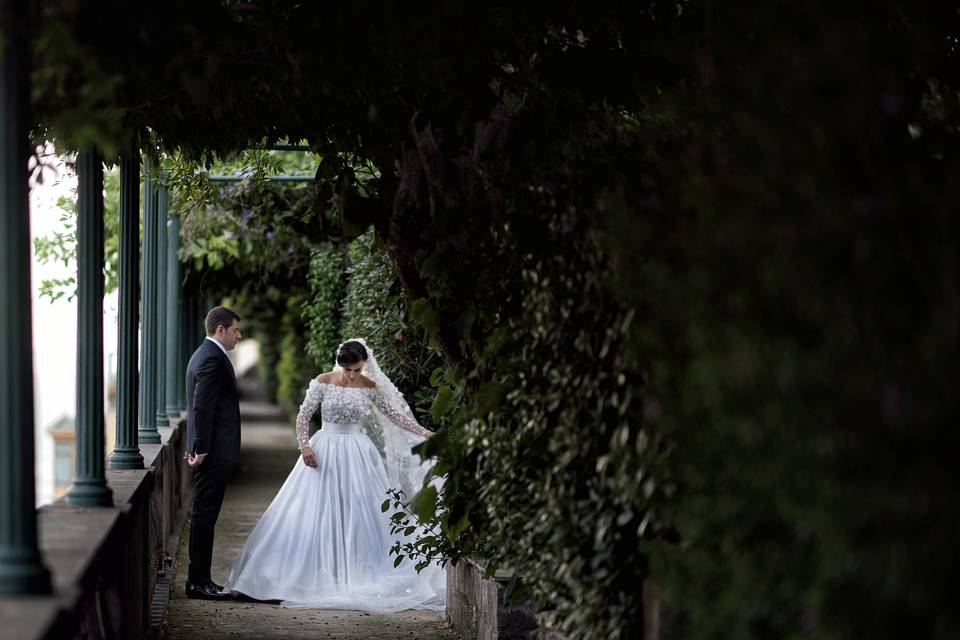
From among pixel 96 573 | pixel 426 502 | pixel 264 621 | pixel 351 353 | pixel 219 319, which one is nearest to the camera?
pixel 96 573

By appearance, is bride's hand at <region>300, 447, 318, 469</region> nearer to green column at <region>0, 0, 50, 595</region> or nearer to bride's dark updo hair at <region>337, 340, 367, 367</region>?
bride's dark updo hair at <region>337, 340, 367, 367</region>

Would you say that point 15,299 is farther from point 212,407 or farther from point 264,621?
point 212,407

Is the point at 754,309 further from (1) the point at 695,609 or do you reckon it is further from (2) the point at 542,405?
(2) the point at 542,405

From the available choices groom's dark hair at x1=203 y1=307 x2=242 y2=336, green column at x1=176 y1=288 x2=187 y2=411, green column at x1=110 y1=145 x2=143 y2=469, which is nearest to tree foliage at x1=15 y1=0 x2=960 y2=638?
green column at x1=110 y1=145 x2=143 y2=469

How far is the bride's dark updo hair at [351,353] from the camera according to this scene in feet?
32.9

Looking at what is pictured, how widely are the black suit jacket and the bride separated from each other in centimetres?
61

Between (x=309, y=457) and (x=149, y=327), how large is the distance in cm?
163

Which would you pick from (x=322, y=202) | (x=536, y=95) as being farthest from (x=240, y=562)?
(x=536, y=95)

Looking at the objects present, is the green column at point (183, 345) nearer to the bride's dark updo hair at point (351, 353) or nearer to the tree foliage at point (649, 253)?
the bride's dark updo hair at point (351, 353)

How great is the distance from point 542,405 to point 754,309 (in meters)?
1.95

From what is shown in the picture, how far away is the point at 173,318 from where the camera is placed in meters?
15.2

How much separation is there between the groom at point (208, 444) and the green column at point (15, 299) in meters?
5.47

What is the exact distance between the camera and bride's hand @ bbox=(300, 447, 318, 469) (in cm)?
1005

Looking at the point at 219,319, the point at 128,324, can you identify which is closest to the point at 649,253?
the point at 128,324
